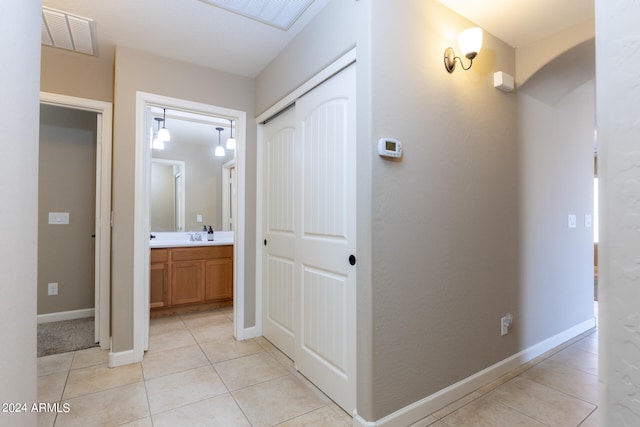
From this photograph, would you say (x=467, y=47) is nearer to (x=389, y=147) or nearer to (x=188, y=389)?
(x=389, y=147)

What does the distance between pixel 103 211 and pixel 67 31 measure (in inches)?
55.0

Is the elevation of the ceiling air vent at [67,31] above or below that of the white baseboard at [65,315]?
above

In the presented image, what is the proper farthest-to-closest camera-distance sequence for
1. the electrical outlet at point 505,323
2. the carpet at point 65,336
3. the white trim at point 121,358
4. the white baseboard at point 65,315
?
the white baseboard at point 65,315 < the carpet at point 65,336 < the white trim at point 121,358 < the electrical outlet at point 505,323

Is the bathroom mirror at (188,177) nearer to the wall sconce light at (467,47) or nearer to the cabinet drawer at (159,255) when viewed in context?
the cabinet drawer at (159,255)

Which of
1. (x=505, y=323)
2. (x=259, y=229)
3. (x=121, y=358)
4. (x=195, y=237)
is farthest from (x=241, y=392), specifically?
(x=195, y=237)

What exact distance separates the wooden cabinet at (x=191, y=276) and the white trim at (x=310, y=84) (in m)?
1.83

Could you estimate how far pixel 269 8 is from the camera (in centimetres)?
196

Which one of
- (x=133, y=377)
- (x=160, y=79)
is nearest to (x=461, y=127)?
(x=160, y=79)

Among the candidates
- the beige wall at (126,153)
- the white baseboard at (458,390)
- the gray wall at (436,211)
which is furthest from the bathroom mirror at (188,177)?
the white baseboard at (458,390)

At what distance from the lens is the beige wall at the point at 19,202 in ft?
2.70

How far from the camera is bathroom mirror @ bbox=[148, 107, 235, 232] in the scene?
3992 mm

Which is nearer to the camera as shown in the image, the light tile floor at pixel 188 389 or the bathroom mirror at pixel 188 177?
the light tile floor at pixel 188 389

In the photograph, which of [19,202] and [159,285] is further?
[159,285]

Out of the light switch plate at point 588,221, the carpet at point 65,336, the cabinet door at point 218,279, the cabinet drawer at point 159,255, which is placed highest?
the light switch plate at point 588,221
